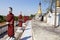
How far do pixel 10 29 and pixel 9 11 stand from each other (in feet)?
3.05

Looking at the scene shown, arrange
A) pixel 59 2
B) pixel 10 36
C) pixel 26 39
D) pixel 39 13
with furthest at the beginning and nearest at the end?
pixel 39 13 < pixel 59 2 < pixel 26 39 < pixel 10 36

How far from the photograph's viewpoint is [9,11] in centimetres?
969

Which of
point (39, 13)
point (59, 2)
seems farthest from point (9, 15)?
point (39, 13)

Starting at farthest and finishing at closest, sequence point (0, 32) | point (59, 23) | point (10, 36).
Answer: point (59, 23)
point (0, 32)
point (10, 36)

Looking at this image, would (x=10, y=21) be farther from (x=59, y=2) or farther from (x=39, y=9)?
(x=39, y=9)

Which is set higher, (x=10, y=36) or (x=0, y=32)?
(x=10, y=36)

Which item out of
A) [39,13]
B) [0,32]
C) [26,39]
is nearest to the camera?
[26,39]

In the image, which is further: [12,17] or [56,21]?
[56,21]

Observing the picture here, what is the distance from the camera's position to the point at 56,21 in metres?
22.9

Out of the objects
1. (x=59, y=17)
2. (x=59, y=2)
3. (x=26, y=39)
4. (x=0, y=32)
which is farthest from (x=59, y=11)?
(x=26, y=39)

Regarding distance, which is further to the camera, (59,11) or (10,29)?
(59,11)

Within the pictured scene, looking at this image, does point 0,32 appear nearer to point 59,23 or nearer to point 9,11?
point 59,23

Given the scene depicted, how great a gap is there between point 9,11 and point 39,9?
39.9 metres

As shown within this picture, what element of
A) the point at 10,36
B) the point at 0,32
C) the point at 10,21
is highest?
the point at 10,21
